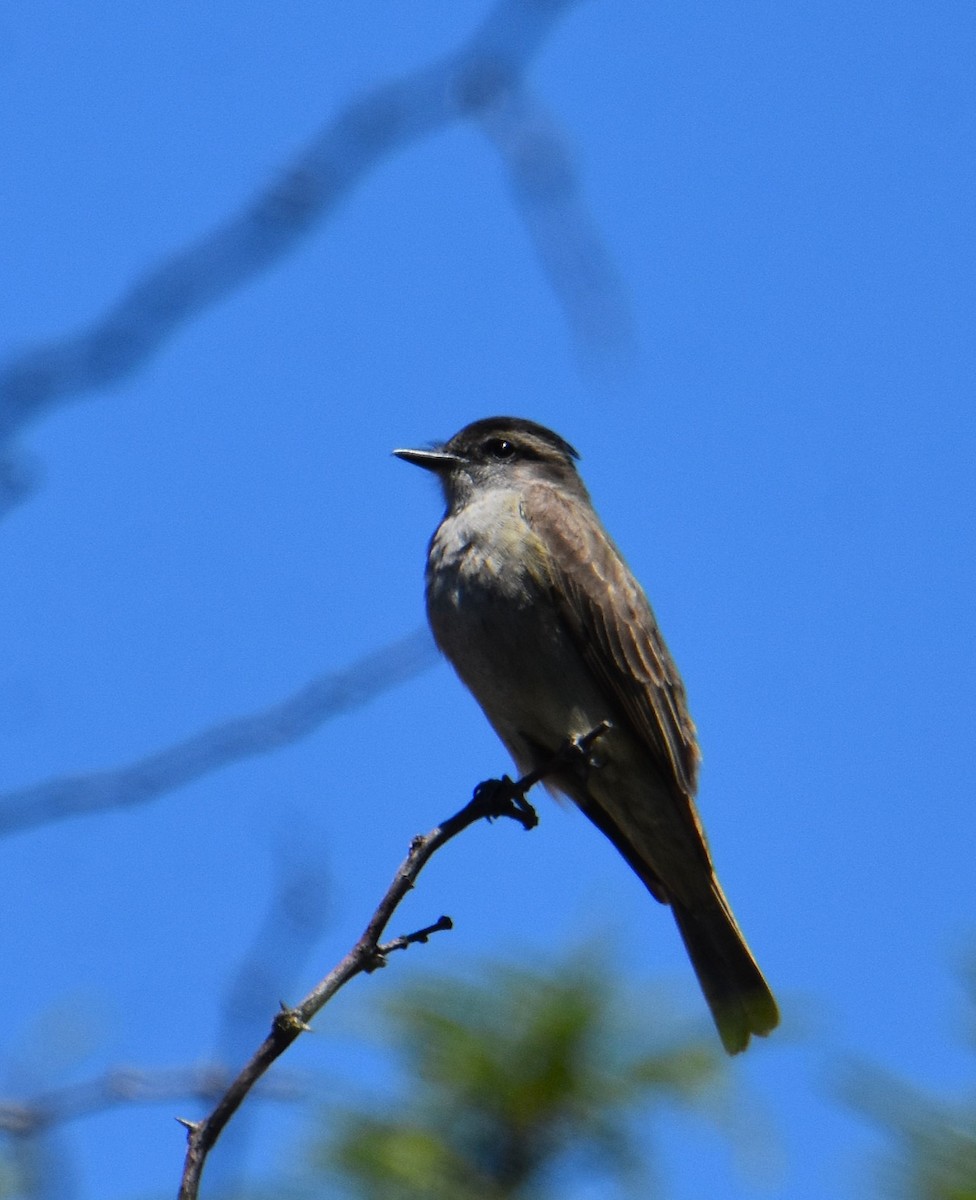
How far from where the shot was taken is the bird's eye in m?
7.95

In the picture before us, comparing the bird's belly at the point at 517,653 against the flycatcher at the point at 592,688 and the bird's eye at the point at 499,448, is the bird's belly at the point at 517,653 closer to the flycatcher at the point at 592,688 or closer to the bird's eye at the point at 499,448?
the flycatcher at the point at 592,688

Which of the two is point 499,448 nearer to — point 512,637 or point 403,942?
point 512,637

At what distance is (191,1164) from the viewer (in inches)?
99.4

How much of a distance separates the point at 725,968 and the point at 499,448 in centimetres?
274

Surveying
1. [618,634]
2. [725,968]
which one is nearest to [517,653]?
[618,634]

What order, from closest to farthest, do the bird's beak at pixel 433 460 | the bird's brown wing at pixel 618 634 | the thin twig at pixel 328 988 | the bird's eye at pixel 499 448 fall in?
1. the thin twig at pixel 328 988
2. the bird's brown wing at pixel 618 634
3. the bird's beak at pixel 433 460
4. the bird's eye at pixel 499 448

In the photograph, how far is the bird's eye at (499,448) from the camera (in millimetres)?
7949

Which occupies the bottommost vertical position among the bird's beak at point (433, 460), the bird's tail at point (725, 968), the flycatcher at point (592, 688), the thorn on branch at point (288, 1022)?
the thorn on branch at point (288, 1022)

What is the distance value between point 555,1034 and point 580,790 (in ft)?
10.8

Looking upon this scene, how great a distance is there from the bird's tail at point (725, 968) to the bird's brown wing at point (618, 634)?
44 centimetres

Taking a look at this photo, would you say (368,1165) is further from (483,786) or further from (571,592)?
(571,592)

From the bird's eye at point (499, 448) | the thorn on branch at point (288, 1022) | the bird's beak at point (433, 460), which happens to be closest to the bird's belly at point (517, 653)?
the bird's beak at point (433, 460)

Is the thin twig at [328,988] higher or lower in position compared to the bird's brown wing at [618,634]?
lower

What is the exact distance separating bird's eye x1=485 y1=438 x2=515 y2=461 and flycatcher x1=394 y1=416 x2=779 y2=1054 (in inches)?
36.3
